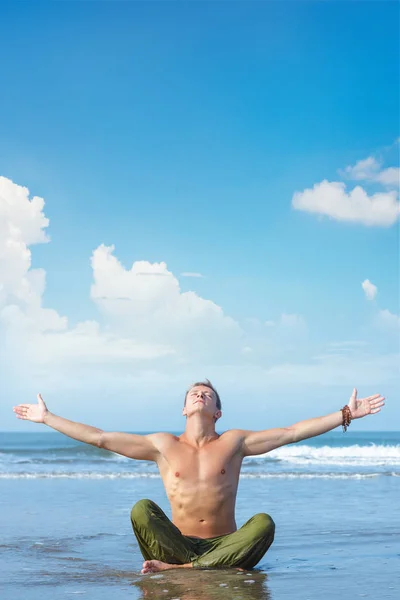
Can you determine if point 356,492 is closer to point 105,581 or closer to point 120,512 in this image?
point 120,512

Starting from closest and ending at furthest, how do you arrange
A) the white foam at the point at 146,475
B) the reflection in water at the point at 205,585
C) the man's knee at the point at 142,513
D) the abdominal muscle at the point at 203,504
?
the reflection in water at the point at 205,585
the man's knee at the point at 142,513
the abdominal muscle at the point at 203,504
the white foam at the point at 146,475

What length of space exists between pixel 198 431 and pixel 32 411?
1.53m

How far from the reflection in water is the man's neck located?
43.9 inches

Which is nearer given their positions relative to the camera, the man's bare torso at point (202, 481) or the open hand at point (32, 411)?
the man's bare torso at point (202, 481)

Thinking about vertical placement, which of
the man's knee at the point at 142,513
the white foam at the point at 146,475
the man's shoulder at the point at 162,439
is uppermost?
the man's shoulder at the point at 162,439

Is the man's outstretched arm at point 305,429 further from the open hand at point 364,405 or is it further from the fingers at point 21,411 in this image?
the fingers at point 21,411

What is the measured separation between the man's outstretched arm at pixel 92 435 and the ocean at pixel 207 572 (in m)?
1.08

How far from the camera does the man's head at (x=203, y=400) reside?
6902mm

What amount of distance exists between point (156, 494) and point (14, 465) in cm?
1190

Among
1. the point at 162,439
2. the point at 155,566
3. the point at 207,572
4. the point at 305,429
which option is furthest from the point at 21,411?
the point at 305,429

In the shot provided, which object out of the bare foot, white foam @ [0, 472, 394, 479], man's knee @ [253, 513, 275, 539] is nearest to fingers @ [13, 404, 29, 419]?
the bare foot

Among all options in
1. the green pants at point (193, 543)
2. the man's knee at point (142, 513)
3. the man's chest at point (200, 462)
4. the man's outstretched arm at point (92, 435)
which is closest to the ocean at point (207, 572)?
the green pants at point (193, 543)

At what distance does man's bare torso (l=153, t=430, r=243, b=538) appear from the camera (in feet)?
22.6

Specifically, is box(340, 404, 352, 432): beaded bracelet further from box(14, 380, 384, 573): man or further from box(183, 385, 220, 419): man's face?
box(183, 385, 220, 419): man's face
